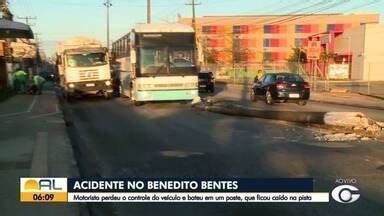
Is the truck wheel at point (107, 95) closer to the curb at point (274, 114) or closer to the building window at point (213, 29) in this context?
the curb at point (274, 114)

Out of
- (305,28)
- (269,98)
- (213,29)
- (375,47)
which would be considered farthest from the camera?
(213,29)

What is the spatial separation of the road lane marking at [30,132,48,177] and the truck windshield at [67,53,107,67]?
17.6 metres

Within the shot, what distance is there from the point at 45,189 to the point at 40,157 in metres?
4.92

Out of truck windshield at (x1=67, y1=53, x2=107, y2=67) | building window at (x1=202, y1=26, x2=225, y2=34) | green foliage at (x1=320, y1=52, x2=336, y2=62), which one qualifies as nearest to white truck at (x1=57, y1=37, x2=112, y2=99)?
truck windshield at (x1=67, y1=53, x2=107, y2=67)

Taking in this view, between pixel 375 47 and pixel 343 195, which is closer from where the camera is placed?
pixel 343 195

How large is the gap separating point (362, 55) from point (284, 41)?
6557cm

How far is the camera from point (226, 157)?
11625 mm

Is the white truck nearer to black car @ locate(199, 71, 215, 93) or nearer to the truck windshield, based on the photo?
the truck windshield

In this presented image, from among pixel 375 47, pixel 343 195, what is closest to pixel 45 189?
pixel 343 195

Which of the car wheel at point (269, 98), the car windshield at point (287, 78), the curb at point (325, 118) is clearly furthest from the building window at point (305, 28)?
the curb at point (325, 118)

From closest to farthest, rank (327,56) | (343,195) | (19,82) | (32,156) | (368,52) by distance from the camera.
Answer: (343,195) → (32,156) → (19,82) → (368,52) → (327,56)

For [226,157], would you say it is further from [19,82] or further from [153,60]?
[19,82]

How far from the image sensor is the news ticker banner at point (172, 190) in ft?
21.7

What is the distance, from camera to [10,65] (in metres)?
45.8
